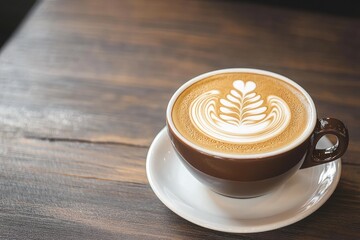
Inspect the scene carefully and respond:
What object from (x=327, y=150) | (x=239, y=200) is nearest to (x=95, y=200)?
(x=239, y=200)

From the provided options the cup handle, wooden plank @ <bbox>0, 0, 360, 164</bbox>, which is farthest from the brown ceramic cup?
wooden plank @ <bbox>0, 0, 360, 164</bbox>

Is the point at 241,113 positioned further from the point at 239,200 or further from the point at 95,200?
the point at 95,200

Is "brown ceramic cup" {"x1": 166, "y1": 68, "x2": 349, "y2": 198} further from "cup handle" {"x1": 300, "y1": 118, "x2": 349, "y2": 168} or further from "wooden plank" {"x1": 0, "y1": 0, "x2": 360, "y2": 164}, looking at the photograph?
"wooden plank" {"x1": 0, "y1": 0, "x2": 360, "y2": 164}

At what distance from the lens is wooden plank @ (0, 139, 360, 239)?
22.6 inches

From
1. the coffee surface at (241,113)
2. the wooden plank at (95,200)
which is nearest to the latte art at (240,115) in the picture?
the coffee surface at (241,113)

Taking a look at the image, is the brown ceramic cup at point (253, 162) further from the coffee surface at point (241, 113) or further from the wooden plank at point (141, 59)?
the wooden plank at point (141, 59)

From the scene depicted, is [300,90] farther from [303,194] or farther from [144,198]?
[144,198]

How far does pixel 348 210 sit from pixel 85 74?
1.60 feet

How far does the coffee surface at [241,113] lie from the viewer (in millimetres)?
563

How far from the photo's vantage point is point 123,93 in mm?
815

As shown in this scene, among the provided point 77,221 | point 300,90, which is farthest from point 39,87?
point 300,90

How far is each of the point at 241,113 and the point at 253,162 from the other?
92mm

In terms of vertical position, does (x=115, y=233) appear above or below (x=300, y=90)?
below

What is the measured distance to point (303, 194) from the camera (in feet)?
1.97
